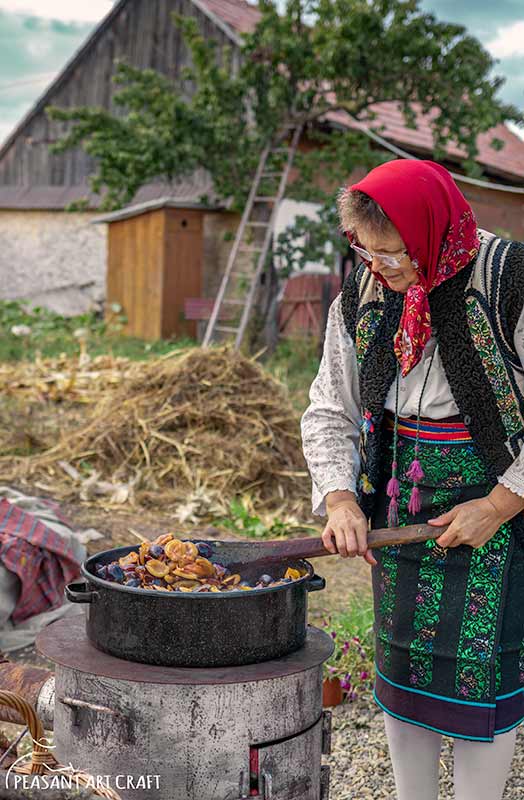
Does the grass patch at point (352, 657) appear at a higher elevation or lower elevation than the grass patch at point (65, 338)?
lower

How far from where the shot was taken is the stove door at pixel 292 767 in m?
2.16

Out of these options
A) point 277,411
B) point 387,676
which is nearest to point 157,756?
point 387,676

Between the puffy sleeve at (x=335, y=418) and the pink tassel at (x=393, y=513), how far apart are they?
12 cm

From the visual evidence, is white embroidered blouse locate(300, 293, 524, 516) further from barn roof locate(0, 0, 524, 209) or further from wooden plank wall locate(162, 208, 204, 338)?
wooden plank wall locate(162, 208, 204, 338)

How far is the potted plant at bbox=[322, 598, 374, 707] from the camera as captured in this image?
12.4 ft

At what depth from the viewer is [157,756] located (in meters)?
2.11

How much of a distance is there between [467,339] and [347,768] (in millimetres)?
1830

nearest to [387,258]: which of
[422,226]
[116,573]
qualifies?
[422,226]

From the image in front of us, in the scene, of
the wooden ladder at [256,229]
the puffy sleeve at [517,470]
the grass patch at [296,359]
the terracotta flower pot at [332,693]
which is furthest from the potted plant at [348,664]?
the wooden ladder at [256,229]

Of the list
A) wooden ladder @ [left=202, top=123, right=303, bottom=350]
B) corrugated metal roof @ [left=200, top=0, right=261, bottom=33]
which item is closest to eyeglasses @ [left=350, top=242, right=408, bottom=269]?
wooden ladder @ [left=202, top=123, right=303, bottom=350]

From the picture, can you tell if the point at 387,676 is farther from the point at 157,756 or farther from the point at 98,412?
the point at 98,412

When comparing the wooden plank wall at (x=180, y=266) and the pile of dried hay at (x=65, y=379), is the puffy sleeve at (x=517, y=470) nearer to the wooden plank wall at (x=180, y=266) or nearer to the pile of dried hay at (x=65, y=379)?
the pile of dried hay at (x=65, y=379)

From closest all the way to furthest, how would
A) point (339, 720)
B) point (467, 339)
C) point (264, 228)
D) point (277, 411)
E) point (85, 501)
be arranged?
point (467, 339) < point (339, 720) < point (85, 501) < point (277, 411) < point (264, 228)

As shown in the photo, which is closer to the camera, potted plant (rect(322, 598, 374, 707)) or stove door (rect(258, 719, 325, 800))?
stove door (rect(258, 719, 325, 800))
